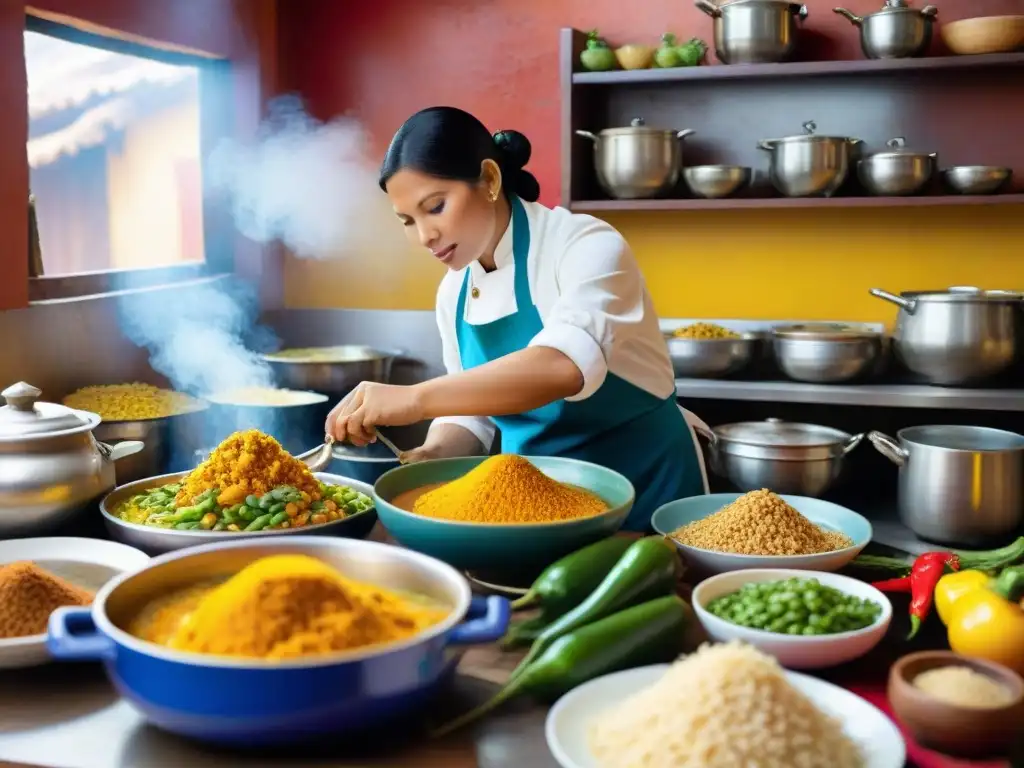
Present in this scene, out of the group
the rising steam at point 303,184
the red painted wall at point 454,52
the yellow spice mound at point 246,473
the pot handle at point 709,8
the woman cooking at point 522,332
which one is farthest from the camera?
the rising steam at point 303,184

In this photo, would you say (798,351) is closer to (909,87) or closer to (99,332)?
(909,87)

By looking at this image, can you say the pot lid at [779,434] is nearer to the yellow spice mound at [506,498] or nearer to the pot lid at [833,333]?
the pot lid at [833,333]

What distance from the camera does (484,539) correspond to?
4.45 feet

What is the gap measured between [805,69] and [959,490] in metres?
1.60

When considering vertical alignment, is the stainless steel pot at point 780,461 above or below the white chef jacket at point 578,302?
below

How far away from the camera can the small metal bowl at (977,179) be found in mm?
3186

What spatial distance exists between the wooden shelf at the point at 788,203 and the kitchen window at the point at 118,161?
1.51 meters

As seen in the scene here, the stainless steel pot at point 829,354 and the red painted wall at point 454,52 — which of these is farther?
the red painted wall at point 454,52

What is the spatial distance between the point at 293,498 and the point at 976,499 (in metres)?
1.69

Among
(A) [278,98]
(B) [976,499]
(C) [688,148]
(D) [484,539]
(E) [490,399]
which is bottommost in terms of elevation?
(B) [976,499]

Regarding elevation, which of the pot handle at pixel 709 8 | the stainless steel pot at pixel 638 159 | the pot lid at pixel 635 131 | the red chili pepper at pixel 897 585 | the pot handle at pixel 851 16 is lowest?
the red chili pepper at pixel 897 585

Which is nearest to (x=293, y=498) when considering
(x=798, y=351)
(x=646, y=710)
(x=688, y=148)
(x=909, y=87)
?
(x=646, y=710)

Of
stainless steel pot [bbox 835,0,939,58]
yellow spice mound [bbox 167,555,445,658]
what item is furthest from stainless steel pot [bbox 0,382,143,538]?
stainless steel pot [bbox 835,0,939,58]

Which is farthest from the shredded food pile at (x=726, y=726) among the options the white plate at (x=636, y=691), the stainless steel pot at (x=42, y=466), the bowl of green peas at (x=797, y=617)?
the stainless steel pot at (x=42, y=466)
